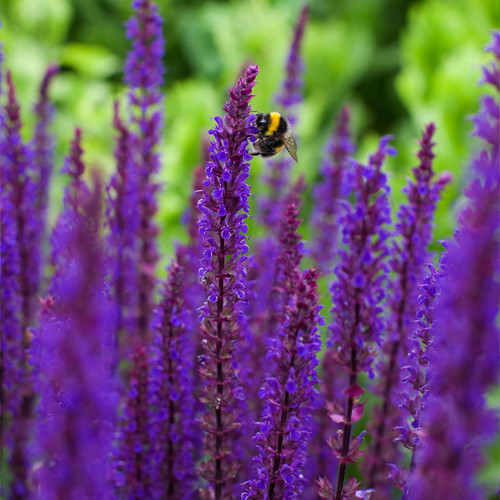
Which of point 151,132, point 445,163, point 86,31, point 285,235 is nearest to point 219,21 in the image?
point 86,31

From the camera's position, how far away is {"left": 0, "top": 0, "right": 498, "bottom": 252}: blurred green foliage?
4.97m

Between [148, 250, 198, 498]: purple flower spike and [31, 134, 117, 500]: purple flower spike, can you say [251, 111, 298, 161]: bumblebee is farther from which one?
[31, 134, 117, 500]: purple flower spike

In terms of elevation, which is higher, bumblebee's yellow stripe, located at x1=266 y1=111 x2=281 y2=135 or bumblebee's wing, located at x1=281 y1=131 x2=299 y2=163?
bumblebee's yellow stripe, located at x1=266 y1=111 x2=281 y2=135

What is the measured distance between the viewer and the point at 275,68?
526cm

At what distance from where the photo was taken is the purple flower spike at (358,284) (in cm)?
140

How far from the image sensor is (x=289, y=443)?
1.50 meters

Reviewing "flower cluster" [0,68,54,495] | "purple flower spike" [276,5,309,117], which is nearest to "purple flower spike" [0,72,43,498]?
"flower cluster" [0,68,54,495]

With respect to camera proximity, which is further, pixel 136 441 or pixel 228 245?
pixel 136 441

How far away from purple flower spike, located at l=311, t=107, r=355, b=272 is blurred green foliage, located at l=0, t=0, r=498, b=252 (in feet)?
3.07

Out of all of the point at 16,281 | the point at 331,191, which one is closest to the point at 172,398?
the point at 16,281

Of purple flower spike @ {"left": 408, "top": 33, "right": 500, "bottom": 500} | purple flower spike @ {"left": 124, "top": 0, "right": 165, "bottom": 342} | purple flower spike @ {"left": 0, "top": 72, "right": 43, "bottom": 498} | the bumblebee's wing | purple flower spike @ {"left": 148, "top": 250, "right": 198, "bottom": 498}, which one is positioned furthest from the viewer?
purple flower spike @ {"left": 124, "top": 0, "right": 165, "bottom": 342}

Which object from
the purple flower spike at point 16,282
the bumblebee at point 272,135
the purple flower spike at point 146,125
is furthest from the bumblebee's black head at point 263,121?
the purple flower spike at point 16,282

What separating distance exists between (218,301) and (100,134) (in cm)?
368

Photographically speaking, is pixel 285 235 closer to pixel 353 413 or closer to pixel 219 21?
pixel 353 413
